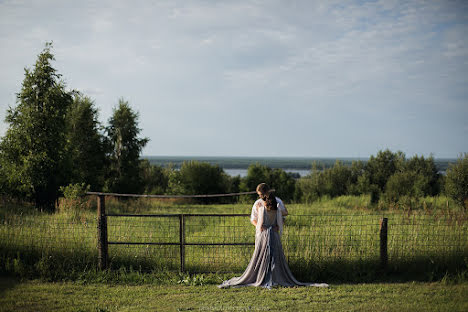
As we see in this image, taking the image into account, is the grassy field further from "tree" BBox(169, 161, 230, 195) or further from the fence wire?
"tree" BBox(169, 161, 230, 195)

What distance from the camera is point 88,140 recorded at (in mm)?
25438

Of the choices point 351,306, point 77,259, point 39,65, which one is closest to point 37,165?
point 39,65

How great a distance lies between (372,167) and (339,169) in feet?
10.4

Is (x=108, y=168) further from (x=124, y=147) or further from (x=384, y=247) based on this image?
(x=384, y=247)

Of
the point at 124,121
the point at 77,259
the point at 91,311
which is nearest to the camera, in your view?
the point at 91,311

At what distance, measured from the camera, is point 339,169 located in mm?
36875

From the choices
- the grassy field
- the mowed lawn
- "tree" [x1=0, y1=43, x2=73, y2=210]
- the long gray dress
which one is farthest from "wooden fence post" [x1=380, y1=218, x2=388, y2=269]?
"tree" [x1=0, y1=43, x2=73, y2=210]

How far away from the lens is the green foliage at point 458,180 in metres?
17.3

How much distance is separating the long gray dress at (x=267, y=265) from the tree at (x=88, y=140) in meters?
20.4

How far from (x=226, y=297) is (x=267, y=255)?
1115 mm

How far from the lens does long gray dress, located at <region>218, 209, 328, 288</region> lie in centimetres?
665

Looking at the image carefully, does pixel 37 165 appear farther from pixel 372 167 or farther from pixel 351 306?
pixel 372 167

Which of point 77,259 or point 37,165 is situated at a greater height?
point 37,165

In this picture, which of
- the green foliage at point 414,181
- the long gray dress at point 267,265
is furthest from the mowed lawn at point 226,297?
the green foliage at point 414,181
